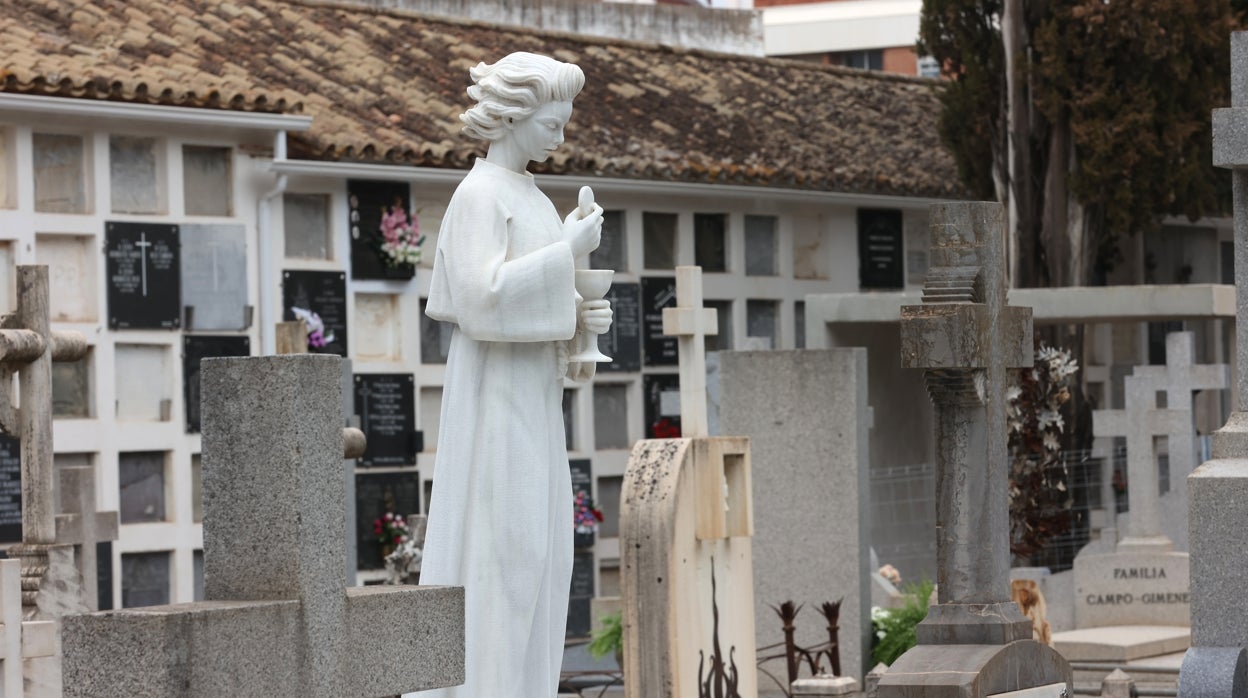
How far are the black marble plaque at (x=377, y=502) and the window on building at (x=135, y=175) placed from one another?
7.63 feet

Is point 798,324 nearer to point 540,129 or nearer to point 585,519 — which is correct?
point 585,519

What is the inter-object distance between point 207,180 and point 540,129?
9.19 metres

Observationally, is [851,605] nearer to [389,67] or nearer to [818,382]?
[818,382]

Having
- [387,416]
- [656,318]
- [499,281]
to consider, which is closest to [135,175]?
[387,416]

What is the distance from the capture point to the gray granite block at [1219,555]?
8531 millimetres

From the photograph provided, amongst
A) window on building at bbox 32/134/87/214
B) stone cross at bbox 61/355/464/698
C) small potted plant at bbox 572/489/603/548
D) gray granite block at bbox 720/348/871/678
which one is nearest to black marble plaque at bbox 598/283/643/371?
small potted plant at bbox 572/489/603/548

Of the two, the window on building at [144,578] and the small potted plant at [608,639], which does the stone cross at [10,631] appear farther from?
the window on building at [144,578]

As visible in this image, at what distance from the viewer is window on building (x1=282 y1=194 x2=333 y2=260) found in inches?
625

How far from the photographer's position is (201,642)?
169 inches

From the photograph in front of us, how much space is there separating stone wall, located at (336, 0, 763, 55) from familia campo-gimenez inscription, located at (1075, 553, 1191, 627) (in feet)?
25.0

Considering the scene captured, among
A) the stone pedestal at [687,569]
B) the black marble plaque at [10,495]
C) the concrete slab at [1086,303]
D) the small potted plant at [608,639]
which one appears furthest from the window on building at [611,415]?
the stone pedestal at [687,569]

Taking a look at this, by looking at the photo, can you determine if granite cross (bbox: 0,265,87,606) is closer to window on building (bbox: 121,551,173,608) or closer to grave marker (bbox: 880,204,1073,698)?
grave marker (bbox: 880,204,1073,698)

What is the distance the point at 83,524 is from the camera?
10648 mm

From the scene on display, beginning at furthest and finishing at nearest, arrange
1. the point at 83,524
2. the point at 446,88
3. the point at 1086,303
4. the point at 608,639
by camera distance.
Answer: the point at 446,88 → the point at 1086,303 → the point at 608,639 → the point at 83,524
